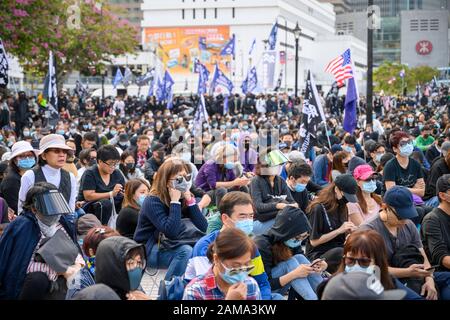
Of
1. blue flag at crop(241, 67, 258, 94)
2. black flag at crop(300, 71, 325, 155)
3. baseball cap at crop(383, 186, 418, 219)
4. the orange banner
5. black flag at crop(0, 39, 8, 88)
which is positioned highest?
the orange banner

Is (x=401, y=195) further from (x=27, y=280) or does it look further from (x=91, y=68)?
(x=91, y=68)

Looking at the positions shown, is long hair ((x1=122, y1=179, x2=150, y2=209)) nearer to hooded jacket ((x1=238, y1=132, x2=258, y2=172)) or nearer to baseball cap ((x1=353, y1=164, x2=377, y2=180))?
baseball cap ((x1=353, y1=164, x2=377, y2=180))

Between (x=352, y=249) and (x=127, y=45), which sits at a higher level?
(x=127, y=45)

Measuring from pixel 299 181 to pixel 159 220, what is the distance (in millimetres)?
2402

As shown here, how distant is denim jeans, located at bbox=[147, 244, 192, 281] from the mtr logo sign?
116517 millimetres

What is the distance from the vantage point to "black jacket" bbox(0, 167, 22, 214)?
9117 mm

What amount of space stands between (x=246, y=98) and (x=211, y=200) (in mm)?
33959

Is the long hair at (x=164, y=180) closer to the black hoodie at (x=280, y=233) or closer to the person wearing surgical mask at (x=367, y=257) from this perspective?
the black hoodie at (x=280, y=233)

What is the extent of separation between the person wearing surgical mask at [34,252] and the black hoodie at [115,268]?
0.65 m

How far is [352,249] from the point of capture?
5.22 m

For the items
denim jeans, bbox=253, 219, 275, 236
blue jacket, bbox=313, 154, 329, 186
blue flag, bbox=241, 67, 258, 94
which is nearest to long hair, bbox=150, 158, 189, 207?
denim jeans, bbox=253, 219, 275, 236

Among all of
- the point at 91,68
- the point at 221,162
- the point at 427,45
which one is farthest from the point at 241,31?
the point at 221,162

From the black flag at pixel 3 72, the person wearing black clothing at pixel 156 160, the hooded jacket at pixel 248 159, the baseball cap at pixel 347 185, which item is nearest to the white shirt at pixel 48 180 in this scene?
the baseball cap at pixel 347 185

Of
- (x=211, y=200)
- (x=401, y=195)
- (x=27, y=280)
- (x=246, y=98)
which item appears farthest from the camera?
(x=246, y=98)
